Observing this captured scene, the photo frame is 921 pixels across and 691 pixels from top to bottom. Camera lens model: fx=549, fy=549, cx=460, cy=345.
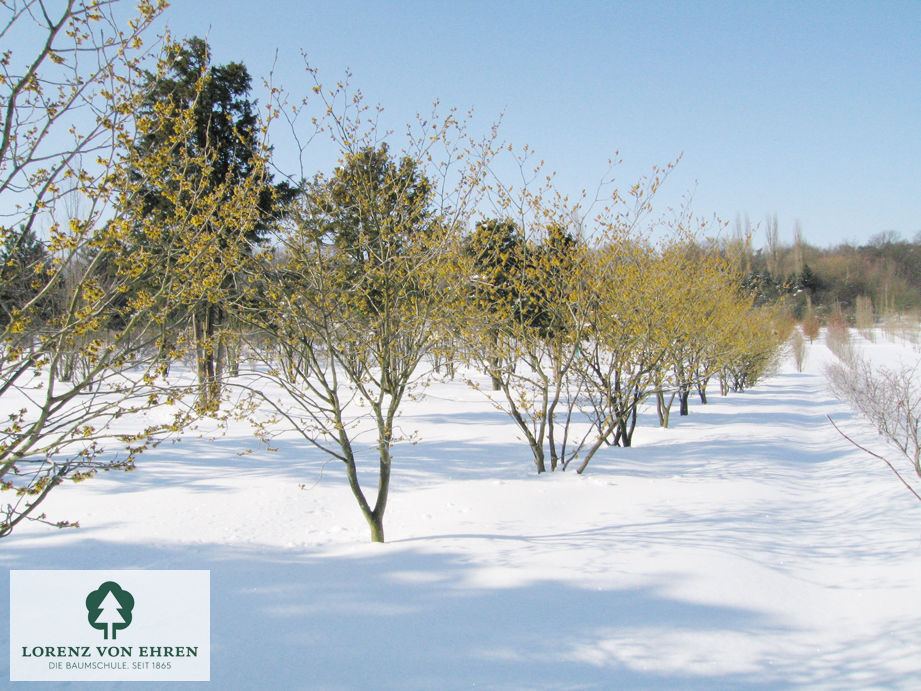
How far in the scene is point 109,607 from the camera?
314 cm

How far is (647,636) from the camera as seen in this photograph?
3.01 meters

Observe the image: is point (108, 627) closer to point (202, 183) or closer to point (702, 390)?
point (202, 183)

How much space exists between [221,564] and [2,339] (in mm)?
2369

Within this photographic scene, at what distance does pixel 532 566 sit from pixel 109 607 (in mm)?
2630

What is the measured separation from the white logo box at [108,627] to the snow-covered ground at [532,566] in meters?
0.15

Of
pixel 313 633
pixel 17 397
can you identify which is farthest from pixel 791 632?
pixel 17 397

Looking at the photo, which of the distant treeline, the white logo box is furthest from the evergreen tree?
the distant treeline

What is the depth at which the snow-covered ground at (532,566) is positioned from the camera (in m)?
2.79

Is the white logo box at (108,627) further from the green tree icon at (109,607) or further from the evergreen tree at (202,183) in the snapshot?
the evergreen tree at (202,183)

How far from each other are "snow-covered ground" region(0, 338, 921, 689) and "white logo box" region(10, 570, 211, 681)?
0.50ft

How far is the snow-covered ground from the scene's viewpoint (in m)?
2.79

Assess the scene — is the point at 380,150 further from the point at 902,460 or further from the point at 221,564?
the point at 902,460

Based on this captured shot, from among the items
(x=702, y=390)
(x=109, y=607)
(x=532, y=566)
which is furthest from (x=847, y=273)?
(x=109, y=607)

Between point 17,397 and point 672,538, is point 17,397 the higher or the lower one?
the higher one
